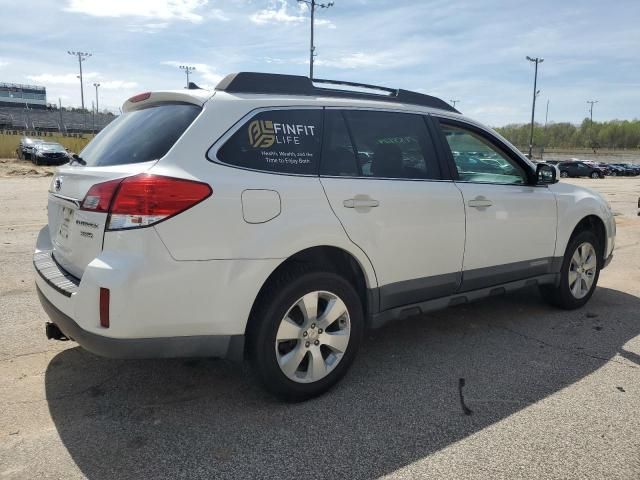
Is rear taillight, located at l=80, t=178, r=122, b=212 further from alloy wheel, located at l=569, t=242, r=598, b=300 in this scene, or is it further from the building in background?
the building in background

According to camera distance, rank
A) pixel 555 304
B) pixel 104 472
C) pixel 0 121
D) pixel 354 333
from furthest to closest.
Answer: pixel 0 121 → pixel 555 304 → pixel 354 333 → pixel 104 472

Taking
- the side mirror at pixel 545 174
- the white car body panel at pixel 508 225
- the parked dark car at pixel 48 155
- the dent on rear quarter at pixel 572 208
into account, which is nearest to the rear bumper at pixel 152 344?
the white car body panel at pixel 508 225

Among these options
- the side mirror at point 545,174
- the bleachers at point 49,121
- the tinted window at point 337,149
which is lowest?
the side mirror at point 545,174

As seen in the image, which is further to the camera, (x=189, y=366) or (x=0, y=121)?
(x=0, y=121)

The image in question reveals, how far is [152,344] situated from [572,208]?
3921mm

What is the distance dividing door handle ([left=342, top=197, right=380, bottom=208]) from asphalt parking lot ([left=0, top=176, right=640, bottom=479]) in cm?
116

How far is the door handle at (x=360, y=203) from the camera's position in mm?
3270

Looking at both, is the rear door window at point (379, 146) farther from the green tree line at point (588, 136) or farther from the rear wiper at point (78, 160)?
the green tree line at point (588, 136)

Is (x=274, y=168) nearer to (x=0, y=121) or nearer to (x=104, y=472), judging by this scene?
(x=104, y=472)

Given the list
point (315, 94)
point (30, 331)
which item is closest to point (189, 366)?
point (30, 331)

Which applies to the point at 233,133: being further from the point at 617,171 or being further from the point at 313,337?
the point at 617,171

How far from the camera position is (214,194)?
9.04 feet

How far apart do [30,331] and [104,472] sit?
2.15m

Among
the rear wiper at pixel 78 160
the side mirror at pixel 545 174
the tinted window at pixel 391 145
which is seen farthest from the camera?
the side mirror at pixel 545 174
